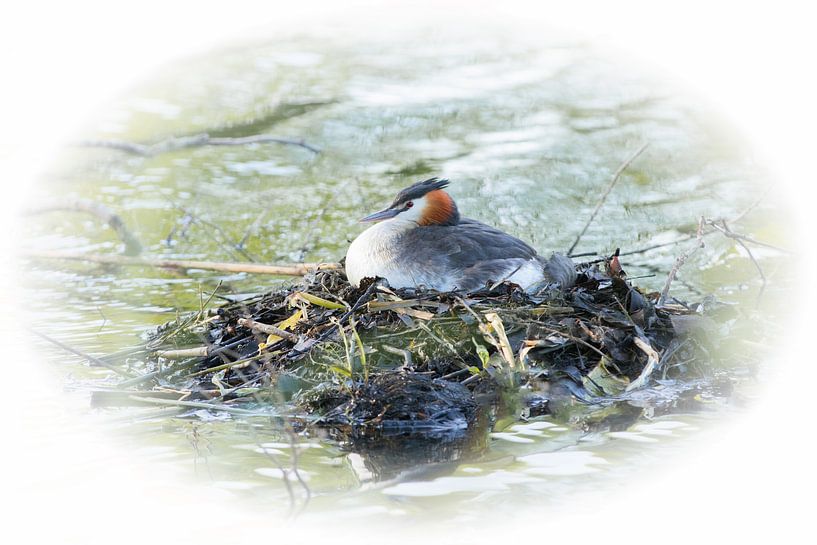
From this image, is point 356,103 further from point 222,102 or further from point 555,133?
point 555,133

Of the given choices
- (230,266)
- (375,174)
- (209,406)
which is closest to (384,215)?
(230,266)

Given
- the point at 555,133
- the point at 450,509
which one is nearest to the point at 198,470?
the point at 450,509

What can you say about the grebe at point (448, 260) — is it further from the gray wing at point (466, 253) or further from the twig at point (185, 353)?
the twig at point (185, 353)

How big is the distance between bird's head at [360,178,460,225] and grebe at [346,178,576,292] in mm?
111

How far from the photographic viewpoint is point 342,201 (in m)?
10.4

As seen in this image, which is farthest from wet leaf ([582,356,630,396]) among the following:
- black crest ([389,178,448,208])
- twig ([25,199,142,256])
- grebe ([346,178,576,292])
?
twig ([25,199,142,256])

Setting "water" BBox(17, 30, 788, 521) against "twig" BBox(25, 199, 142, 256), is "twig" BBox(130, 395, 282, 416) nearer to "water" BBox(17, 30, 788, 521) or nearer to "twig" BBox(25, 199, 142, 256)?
"water" BBox(17, 30, 788, 521)

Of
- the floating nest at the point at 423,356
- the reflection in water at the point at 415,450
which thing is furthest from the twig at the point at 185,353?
the reflection in water at the point at 415,450

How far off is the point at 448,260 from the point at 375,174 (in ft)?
16.3

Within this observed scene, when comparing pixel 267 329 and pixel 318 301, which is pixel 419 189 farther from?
pixel 267 329

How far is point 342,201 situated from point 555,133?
295 cm

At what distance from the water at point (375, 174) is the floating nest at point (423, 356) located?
10.3 inches

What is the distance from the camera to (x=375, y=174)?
10758 mm

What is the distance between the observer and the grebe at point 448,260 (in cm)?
587
